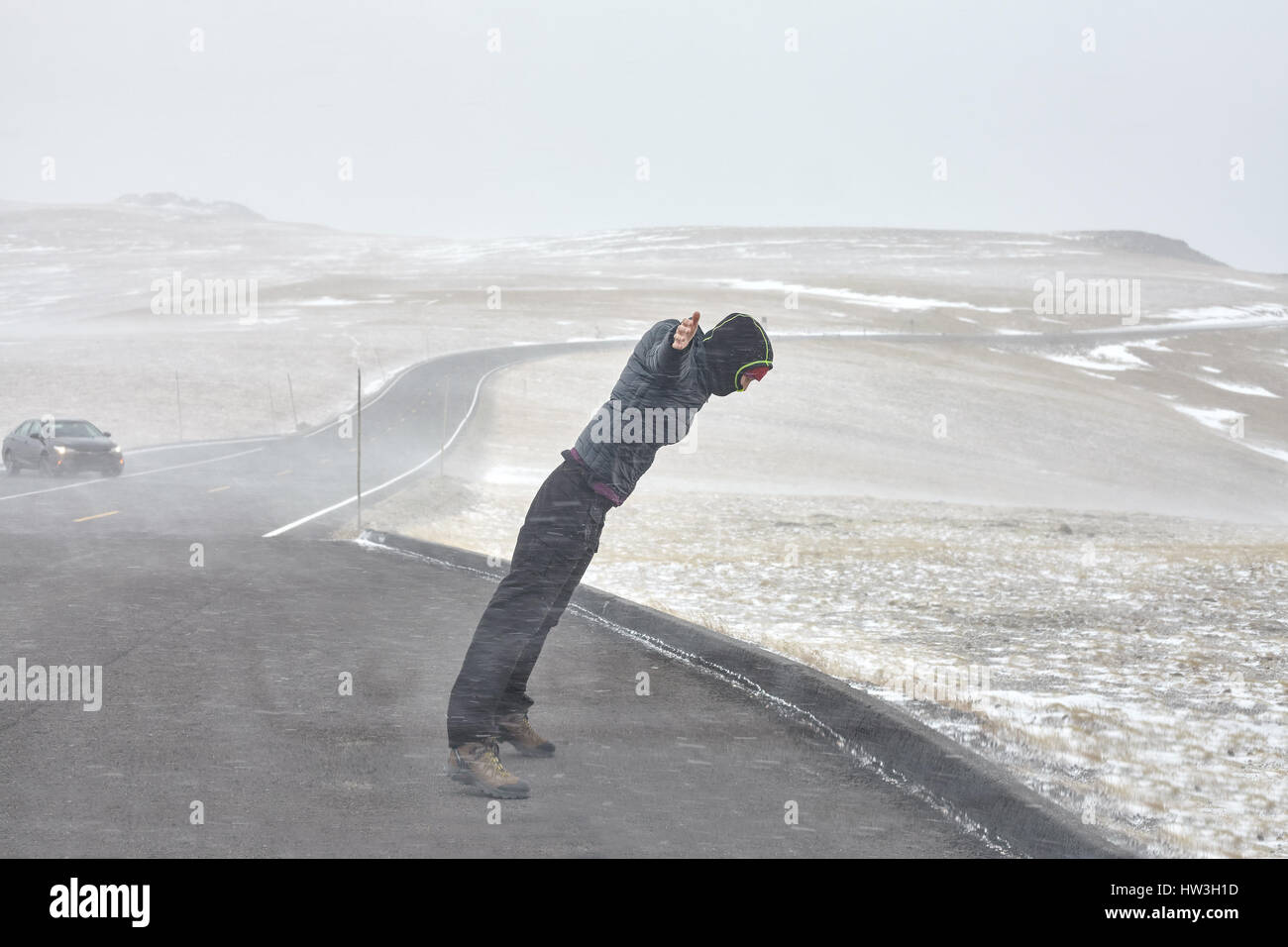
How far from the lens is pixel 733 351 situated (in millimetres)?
5184

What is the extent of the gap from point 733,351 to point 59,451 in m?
22.5

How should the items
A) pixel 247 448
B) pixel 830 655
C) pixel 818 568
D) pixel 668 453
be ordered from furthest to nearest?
pixel 668 453, pixel 247 448, pixel 818 568, pixel 830 655

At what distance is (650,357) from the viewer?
5.02m

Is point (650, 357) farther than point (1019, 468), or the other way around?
point (1019, 468)

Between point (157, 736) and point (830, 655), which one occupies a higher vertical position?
point (157, 736)

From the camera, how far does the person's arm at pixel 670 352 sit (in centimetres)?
485

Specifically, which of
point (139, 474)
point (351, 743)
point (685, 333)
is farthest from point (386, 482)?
point (685, 333)

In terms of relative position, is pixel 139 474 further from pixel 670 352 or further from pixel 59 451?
pixel 670 352

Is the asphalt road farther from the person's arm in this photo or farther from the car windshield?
the car windshield
